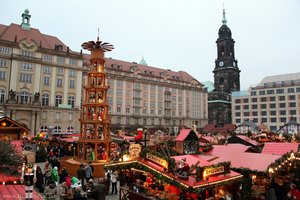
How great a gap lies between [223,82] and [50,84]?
71380mm

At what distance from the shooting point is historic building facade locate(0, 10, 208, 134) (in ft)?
150

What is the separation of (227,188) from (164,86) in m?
62.1

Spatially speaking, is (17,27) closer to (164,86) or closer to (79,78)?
(79,78)

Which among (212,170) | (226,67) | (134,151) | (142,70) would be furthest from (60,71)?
(226,67)

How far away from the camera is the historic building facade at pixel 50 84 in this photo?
4572 cm

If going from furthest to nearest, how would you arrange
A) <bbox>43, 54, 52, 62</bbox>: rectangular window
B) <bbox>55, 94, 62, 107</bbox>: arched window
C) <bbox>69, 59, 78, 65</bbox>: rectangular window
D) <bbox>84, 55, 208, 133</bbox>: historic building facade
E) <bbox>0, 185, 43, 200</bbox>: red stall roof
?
<bbox>84, 55, 208, 133</bbox>: historic building facade
<bbox>69, 59, 78, 65</bbox>: rectangular window
<bbox>55, 94, 62, 107</bbox>: arched window
<bbox>43, 54, 52, 62</bbox>: rectangular window
<bbox>0, 185, 43, 200</bbox>: red stall roof

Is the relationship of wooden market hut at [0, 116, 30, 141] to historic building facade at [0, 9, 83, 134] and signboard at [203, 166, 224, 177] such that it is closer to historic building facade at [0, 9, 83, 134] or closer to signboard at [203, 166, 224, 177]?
historic building facade at [0, 9, 83, 134]

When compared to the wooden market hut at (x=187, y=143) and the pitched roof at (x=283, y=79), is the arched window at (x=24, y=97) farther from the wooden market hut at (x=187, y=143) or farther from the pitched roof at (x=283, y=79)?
the pitched roof at (x=283, y=79)

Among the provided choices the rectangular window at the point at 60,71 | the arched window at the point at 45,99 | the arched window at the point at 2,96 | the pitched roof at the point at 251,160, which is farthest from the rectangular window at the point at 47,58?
the pitched roof at the point at 251,160

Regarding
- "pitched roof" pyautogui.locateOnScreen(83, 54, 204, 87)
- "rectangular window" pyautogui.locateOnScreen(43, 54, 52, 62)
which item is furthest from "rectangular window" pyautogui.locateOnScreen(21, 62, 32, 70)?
"pitched roof" pyautogui.locateOnScreen(83, 54, 204, 87)

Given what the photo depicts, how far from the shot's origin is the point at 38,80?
48.7 meters

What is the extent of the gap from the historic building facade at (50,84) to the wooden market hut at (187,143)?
23.3 meters

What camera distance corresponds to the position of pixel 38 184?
14.2 meters

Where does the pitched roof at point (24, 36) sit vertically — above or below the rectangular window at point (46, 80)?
above
